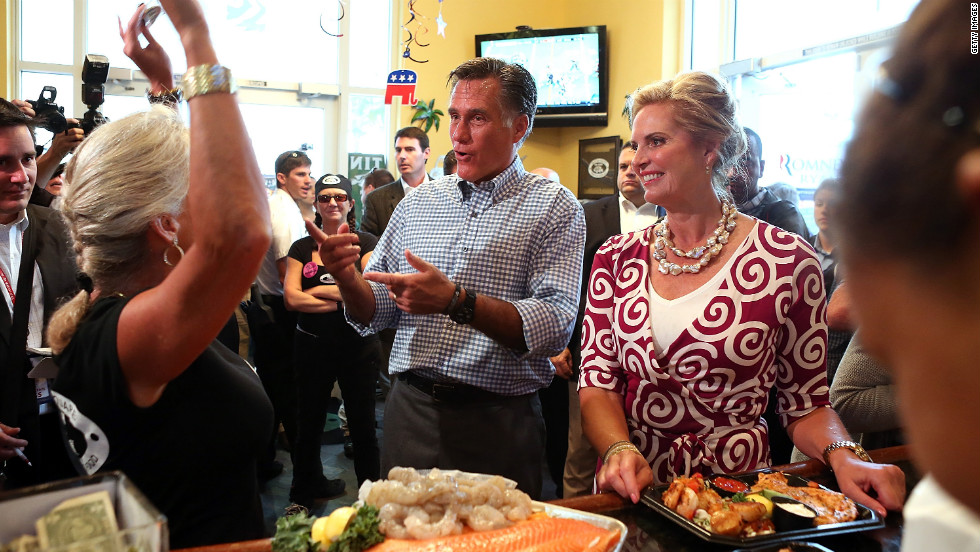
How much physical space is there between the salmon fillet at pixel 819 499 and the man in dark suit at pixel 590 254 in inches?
79.4

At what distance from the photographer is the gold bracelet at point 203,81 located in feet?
3.17

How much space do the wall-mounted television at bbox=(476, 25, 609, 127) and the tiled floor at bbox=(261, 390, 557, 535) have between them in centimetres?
457

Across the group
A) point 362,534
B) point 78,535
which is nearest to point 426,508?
point 362,534

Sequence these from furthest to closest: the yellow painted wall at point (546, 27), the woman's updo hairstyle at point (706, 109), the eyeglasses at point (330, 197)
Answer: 1. the yellow painted wall at point (546, 27)
2. the eyeglasses at point (330, 197)
3. the woman's updo hairstyle at point (706, 109)

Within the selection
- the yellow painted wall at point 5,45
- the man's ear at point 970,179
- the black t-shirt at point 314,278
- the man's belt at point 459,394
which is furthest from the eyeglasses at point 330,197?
the yellow painted wall at point 5,45

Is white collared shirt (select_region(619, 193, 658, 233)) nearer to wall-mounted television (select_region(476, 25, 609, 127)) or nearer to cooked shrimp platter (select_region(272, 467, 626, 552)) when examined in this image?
cooked shrimp platter (select_region(272, 467, 626, 552))

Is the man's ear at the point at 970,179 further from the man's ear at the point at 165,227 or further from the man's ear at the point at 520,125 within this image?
the man's ear at the point at 520,125

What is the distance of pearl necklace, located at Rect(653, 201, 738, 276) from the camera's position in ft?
5.52

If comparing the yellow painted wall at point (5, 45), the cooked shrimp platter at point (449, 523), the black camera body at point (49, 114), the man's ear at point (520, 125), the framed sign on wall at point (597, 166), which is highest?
the yellow painted wall at point (5, 45)

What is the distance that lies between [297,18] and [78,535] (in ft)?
28.0

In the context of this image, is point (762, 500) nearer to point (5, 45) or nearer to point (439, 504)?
point (439, 504)

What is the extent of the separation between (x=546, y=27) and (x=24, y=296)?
7.97 metres

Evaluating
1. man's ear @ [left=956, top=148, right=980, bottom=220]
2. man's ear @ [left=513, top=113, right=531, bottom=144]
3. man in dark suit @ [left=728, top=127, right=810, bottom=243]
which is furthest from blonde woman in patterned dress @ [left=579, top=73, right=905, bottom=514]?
man in dark suit @ [left=728, top=127, right=810, bottom=243]

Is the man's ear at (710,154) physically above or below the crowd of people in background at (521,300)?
above
